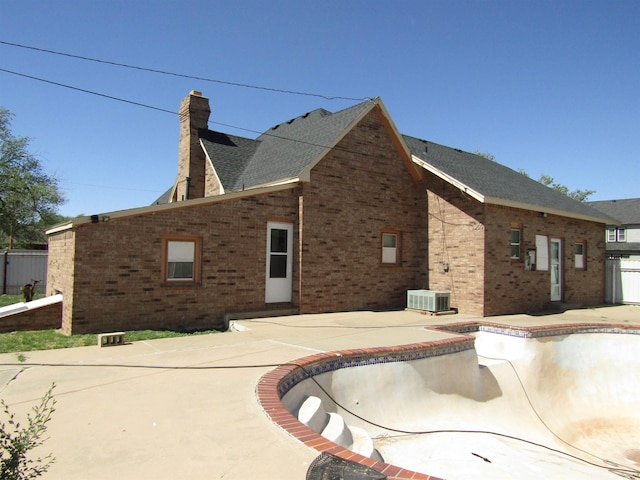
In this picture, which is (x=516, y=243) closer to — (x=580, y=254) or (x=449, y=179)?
(x=449, y=179)

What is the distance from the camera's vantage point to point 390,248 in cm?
1528

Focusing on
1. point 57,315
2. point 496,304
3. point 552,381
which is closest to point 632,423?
point 552,381

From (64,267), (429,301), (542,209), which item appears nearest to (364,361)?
(429,301)

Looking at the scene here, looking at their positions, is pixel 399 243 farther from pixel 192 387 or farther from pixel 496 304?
pixel 192 387

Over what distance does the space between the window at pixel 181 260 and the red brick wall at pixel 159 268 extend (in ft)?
0.53

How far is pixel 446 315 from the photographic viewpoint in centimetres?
1377

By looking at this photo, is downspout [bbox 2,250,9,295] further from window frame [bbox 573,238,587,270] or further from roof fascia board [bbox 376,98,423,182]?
window frame [bbox 573,238,587,270]

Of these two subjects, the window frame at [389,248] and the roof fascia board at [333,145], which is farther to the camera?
the window frame at [389,248]

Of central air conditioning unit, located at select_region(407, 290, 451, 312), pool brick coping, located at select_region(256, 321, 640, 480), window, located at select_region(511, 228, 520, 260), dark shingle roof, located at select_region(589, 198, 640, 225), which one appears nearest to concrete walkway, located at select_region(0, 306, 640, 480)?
pool brick coping, located at select_region(256, 321, 640, 480)

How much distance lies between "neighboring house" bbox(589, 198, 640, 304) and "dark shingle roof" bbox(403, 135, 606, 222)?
254 cm

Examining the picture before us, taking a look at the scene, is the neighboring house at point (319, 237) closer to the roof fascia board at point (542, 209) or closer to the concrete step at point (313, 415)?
the roof fascia board at point (542, 209)

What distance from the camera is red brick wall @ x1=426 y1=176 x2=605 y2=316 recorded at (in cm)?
1384

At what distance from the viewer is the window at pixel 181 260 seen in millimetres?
10609

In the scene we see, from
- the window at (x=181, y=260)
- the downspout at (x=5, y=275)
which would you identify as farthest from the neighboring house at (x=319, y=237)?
the downspout at (x=5, y=275)
